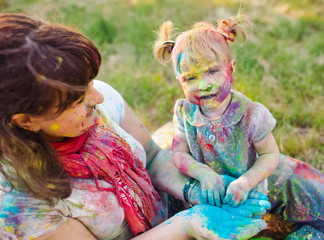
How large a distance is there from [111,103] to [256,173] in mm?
775

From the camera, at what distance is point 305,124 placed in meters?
2.68

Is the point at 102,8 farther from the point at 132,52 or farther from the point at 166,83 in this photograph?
the point at 166,83

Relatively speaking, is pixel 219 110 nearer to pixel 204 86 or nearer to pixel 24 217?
pixel 204 86

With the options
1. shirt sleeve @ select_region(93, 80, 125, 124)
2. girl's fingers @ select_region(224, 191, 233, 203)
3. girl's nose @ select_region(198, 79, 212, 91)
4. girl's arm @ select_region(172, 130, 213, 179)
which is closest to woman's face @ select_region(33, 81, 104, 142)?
shirt sleeve @ select_region(93, 80, 125, 124)

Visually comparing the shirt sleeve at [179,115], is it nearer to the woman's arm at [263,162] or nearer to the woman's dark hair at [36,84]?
the woman's arm at [263,162]

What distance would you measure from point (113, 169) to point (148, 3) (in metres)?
3.79

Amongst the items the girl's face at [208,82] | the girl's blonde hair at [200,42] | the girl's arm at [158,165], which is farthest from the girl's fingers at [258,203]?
the girl's blonde hair at [200,42]

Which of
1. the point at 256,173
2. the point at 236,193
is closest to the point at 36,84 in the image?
the point at 236,193

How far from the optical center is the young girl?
56.6 inches

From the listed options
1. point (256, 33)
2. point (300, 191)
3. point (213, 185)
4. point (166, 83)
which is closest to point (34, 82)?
point (213, 185)

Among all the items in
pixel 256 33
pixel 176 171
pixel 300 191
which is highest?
pixel 256 33

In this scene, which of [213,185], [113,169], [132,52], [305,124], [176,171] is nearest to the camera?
[113,169]

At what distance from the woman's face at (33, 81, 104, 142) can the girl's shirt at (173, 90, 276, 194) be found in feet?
1.67

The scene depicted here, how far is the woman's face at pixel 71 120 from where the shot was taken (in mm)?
1147
